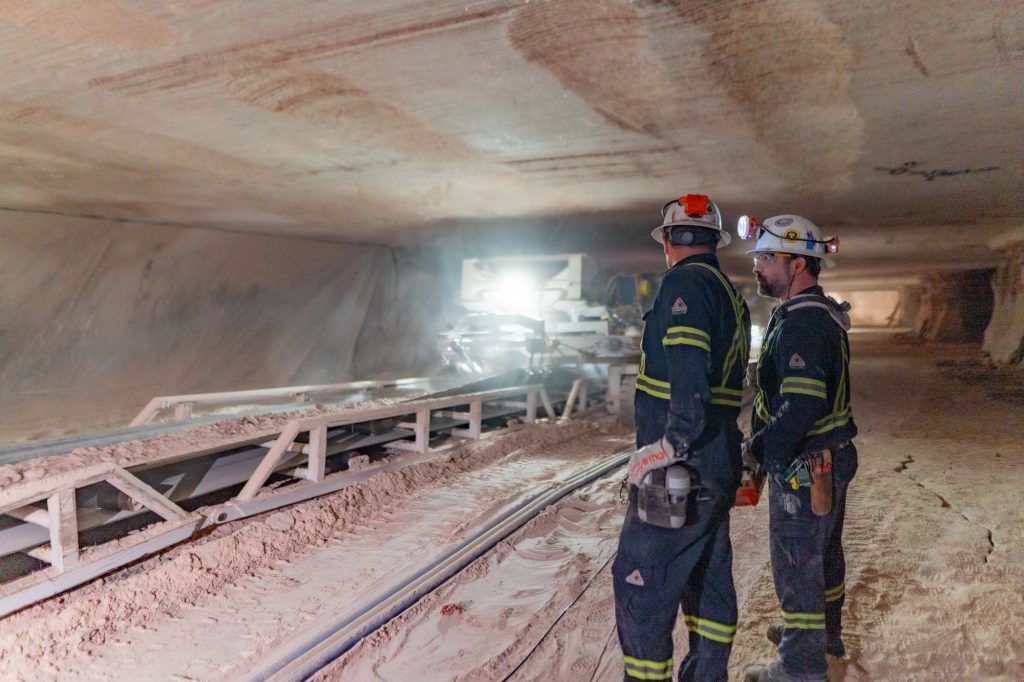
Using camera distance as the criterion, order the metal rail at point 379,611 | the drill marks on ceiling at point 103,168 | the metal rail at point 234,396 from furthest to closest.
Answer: the metal rail at point 234,396
the drill marks on ceiling at point 103,168
the metal rail at point 379,611

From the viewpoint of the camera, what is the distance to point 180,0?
3.41 m

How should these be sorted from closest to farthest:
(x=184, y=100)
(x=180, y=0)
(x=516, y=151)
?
(x=180, y=0) → (x=184, y=100) → (x=516, y=151)

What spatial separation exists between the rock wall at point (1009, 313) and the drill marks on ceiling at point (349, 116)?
11.9 metres

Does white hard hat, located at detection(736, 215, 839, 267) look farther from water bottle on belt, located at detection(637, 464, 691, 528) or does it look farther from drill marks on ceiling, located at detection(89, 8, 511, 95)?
drill marks on ceiling, located at detection(89, 8, 511, 95)

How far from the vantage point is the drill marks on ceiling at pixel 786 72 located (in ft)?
11.5

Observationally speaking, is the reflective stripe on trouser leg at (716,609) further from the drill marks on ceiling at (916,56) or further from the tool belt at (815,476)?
the drill marks on ceiling at (916,56)

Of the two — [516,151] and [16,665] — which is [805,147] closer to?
[516,151]

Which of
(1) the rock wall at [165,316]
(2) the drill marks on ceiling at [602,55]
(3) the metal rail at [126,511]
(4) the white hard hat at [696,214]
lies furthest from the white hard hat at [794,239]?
(1) the rock wall at [165,316]

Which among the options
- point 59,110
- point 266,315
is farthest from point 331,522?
point 266,315

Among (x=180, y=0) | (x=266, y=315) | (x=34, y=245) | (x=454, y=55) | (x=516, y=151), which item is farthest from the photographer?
(x=266, y=315)

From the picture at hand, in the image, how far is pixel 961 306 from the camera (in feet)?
72.1

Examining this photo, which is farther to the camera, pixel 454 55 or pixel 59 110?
pixel 59 110

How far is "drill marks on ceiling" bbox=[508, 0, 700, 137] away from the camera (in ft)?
11.7

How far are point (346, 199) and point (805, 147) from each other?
18.4 feet
